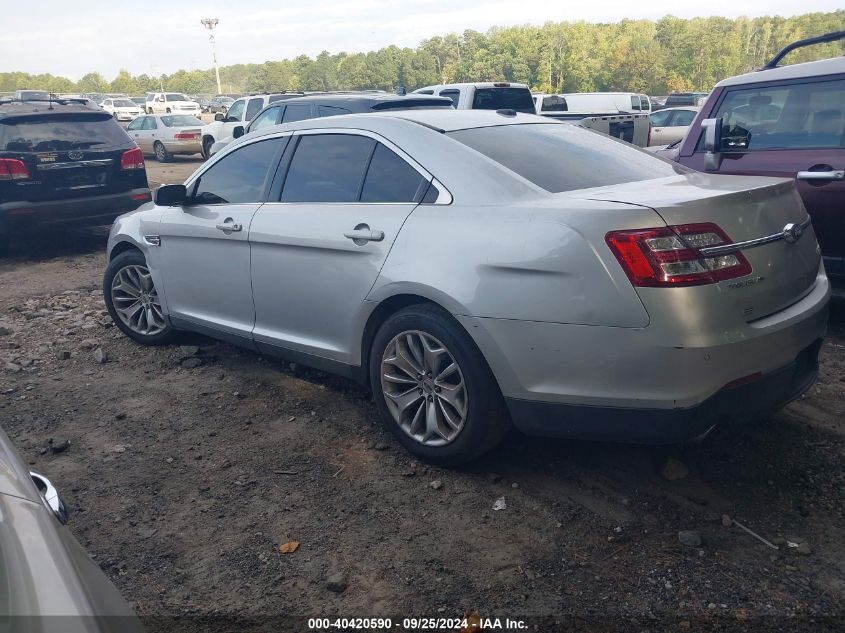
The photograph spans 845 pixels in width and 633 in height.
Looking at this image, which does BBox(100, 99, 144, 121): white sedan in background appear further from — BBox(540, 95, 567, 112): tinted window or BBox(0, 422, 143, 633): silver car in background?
BBox(0, 422, 143, 633): silver car in background

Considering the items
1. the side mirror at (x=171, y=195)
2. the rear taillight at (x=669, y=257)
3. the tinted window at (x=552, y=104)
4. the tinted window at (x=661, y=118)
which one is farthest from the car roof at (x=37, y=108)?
the tinted window at (x=661, y=118)

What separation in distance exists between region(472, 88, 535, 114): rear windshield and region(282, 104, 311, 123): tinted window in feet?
10.8

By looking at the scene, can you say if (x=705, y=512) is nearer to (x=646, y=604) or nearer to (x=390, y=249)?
(x=646, y=604)

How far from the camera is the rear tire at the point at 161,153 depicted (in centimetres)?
2292

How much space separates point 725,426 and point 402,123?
2147 millimetres

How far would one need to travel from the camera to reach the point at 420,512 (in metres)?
3.32

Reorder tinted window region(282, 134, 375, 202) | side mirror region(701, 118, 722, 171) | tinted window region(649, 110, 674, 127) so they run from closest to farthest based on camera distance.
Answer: tinted window region(282, 134, 375, 202) → side mirror region(701, 118, 722, 171) → tinted window region(649, 110, 674, 127)

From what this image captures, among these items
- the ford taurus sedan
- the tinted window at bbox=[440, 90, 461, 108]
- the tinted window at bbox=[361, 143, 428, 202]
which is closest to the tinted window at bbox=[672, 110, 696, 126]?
the tinted window at bbox=[440, 90, 461, 108]

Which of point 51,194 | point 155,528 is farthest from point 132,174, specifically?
point 155,528

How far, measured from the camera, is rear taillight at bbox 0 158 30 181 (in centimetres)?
841

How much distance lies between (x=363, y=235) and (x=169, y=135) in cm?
2085

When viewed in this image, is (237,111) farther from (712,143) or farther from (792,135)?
(792,135)

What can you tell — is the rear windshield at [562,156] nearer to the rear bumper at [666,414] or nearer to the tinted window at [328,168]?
the tinted window at [328,168]

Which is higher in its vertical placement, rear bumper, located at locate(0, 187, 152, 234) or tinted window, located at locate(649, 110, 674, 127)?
rear bumper, located at locate(0, 187, 152, 234)
